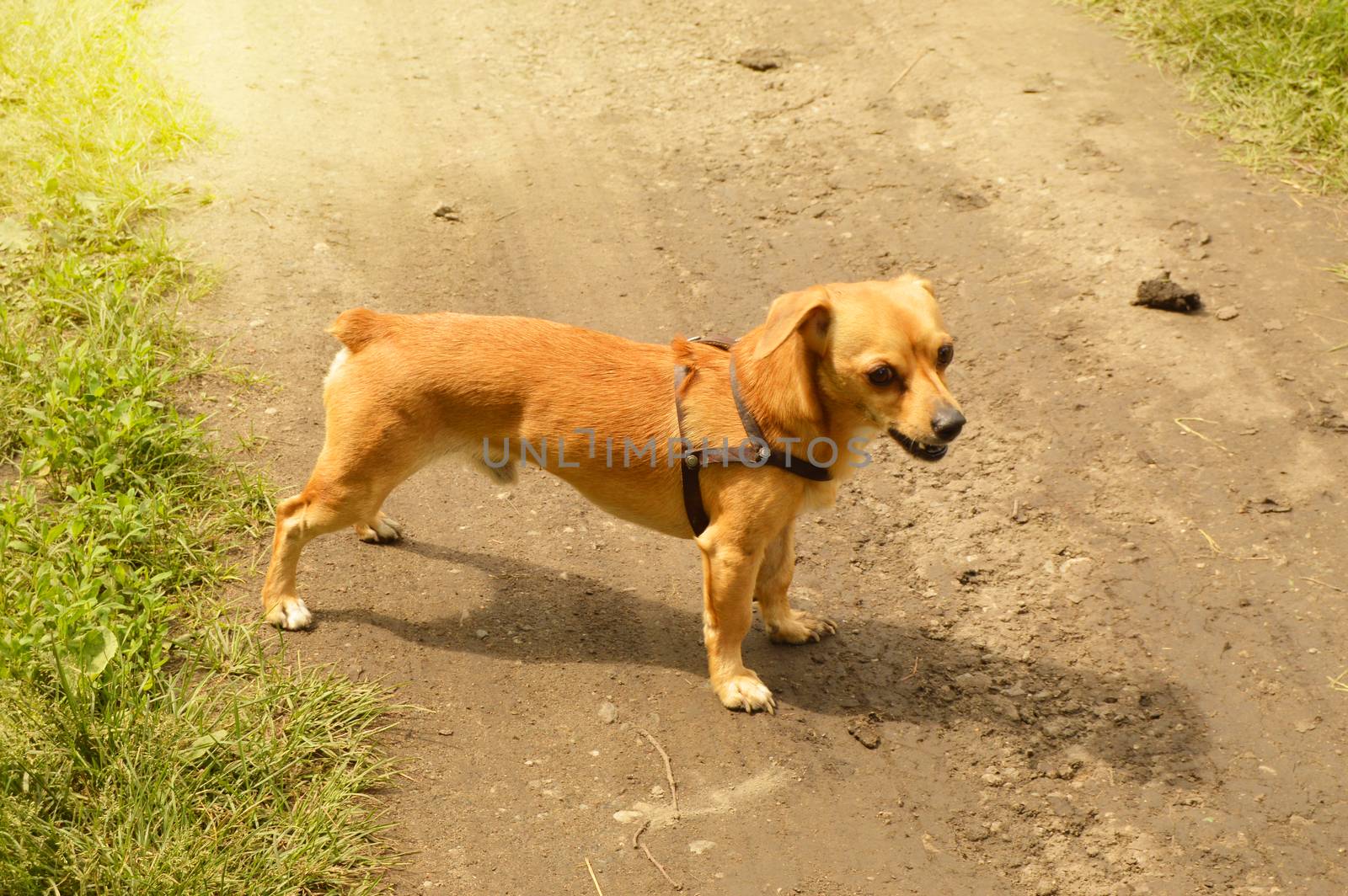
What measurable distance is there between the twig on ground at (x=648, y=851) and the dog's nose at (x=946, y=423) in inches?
63.0

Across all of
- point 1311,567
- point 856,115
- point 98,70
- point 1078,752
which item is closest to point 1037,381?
point 1311,567

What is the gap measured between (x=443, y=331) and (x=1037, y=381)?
313 cm

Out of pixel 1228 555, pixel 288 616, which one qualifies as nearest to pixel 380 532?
pixel 288 616

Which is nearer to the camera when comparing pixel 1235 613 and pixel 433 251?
pixel 1235 613

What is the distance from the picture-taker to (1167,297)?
231 inches

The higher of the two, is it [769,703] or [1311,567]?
[1311,567]

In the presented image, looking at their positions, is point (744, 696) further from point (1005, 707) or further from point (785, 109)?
point (785, 109)

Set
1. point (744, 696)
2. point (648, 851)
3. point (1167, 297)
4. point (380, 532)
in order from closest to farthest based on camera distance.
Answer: point (648, 851) → point (744, 696) → point (380, 532) → point (1167, 297)

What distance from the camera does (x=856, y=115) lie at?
7859mm

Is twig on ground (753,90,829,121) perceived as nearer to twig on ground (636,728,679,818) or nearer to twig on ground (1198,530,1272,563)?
twig on ground (1198,530,1272,563)

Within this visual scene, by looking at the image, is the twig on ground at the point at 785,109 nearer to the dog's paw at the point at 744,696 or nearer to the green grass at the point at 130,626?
the green grass at the point at 130,626

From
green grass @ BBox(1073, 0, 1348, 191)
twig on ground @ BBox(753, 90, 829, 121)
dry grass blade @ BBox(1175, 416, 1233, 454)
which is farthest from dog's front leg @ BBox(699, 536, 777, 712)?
green grass @ BBox(1073, 0, 1348, 191)

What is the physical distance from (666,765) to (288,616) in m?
1.60

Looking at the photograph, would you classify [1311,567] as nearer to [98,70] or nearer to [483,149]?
[483,149]
